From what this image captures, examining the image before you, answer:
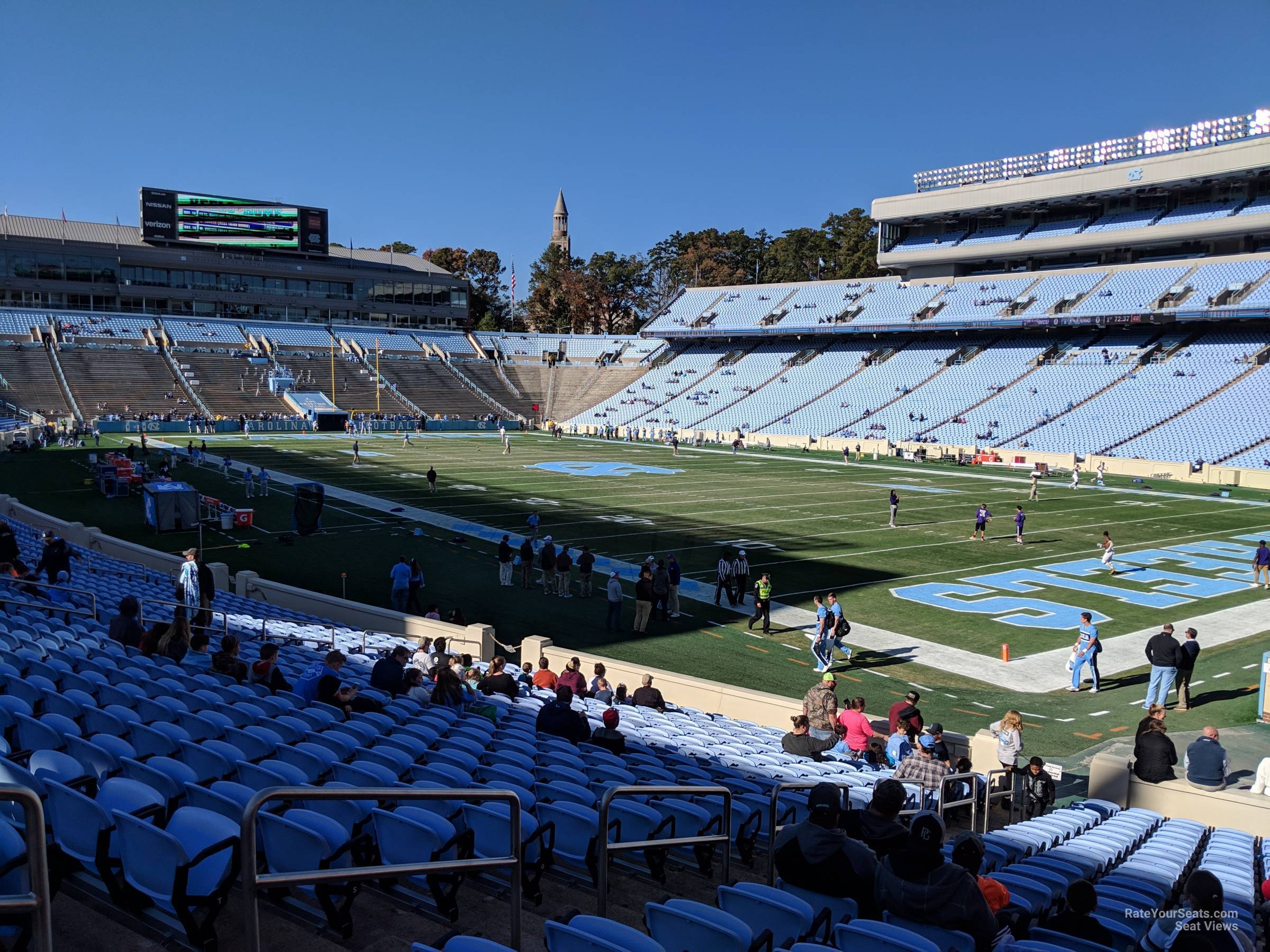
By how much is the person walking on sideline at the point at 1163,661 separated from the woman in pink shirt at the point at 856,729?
250 inches

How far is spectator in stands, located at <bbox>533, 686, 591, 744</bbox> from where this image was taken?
949 centimetres

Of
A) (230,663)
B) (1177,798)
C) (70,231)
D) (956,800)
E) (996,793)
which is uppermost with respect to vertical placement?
(70,231)

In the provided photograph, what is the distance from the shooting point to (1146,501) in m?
39.6

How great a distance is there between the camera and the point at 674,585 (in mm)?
21016

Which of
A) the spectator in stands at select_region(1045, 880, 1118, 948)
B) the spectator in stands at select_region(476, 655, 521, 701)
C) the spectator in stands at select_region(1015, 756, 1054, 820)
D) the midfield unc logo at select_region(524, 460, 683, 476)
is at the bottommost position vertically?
the spectator in stands at select_region(1015, 756, 1054, 820)

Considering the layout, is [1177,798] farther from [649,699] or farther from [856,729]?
[649,699]

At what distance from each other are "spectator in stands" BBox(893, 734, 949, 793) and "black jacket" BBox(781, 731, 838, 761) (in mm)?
1065

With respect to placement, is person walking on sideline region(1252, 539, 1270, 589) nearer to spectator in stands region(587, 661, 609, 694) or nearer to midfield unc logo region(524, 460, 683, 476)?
spectator in stands region(587, 661, 609, 694)

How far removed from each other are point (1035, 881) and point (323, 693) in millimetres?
6642

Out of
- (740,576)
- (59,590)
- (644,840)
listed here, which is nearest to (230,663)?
(644,840)

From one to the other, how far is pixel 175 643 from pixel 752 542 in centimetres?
2045

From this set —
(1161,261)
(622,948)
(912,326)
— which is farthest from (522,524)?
(1161,261)

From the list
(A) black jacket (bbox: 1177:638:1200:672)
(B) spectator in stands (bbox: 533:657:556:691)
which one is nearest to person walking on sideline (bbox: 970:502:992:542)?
(A) black jacket (bbox: 1177:638:1200:672)

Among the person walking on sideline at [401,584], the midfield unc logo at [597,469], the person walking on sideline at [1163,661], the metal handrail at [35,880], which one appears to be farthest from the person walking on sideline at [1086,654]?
the midfield unc logo at [597,469]
